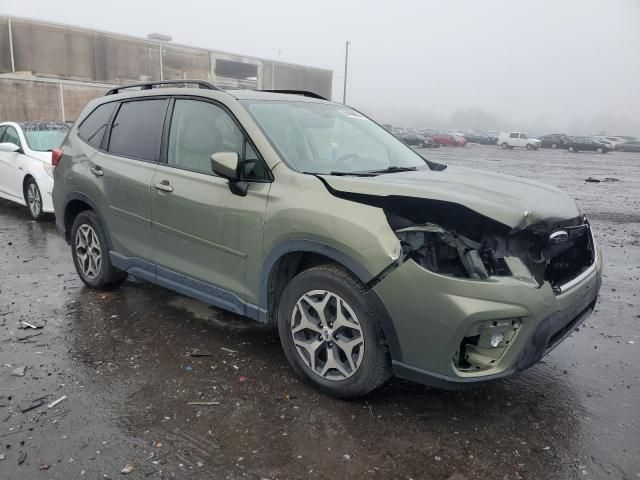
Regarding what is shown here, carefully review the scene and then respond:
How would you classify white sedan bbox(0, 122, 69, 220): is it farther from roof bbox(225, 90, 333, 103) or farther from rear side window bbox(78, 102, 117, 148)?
roof bbox(225, 90, 333, 103)

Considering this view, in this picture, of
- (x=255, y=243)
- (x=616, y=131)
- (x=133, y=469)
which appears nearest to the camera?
(x=133, y=469)

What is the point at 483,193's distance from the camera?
9.99 feet

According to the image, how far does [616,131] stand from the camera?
11912cm

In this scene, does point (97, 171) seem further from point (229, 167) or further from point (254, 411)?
point (254, 411)

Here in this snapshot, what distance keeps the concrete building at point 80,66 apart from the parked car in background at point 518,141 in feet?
75.3

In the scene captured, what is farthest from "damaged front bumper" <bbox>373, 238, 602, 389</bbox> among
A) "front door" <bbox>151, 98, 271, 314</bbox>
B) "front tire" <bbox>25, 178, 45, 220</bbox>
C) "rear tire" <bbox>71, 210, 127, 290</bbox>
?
"front tire" <bbox>25, 178, 45, 220</bbox>

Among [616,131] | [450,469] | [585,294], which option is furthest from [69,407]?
[616,131]

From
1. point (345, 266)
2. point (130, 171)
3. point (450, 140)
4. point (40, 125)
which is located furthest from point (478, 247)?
point (450, 140)

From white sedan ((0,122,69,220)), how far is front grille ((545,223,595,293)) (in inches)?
296

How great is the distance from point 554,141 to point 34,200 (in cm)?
4820

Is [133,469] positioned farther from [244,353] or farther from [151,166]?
[151,166]

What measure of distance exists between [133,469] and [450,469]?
1556 mm

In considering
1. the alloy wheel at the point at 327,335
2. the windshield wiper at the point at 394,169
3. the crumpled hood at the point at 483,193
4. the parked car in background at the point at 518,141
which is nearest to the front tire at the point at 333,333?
the alloy wheel at the point at 327,335

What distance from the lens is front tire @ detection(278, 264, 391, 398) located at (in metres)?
2.91
